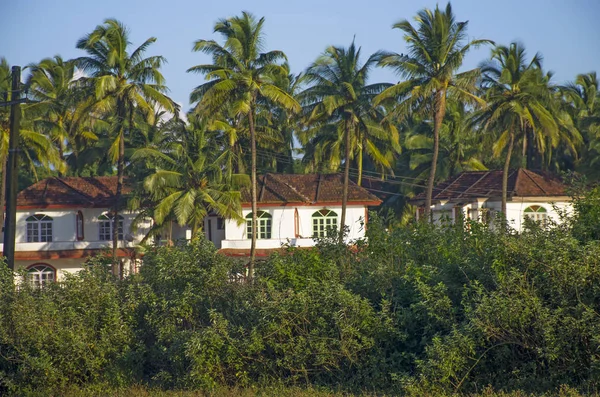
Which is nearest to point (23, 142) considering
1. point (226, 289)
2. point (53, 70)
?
point (53, 70)

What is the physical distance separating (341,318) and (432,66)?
23.7m

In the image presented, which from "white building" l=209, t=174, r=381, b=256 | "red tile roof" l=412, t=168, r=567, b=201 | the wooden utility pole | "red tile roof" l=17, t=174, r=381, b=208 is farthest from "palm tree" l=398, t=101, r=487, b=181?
the wooden utility pole

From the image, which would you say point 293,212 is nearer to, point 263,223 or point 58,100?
point 263,223

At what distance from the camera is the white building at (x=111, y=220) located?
3978 centimetres

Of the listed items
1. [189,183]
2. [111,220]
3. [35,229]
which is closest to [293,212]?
[189,183]

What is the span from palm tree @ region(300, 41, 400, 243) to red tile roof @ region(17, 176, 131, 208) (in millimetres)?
11320

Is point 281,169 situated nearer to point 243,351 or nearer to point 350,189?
point 350,189

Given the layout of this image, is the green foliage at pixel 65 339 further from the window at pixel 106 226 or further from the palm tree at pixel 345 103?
the window at pixel 106 226

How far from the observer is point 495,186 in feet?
134

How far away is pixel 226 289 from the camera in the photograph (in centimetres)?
1484

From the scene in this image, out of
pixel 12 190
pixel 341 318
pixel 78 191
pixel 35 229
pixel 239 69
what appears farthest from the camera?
pixel 78 191

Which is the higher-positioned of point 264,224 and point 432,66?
point 432,66

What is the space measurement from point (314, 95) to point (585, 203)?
24.6m

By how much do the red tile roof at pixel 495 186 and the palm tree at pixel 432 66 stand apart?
654cm
